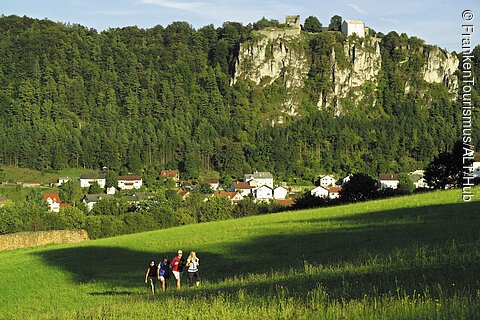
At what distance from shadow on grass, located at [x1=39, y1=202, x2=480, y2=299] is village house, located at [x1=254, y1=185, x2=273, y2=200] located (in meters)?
97.0

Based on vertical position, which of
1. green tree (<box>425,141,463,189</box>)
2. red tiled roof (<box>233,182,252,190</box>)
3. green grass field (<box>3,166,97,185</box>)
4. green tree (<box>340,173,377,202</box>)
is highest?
green tree (<box>425,141,463,189</box>)

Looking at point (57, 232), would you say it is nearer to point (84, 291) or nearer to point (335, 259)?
point (84, 291)

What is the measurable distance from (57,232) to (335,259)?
38471mm

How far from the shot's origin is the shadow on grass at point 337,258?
1402cm

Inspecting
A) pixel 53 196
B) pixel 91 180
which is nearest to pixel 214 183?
pixel 91 180

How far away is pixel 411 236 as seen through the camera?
84.5 ft

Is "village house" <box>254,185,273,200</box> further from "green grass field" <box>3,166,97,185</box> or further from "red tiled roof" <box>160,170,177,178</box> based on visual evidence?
"green grass field" <box>3,166,97,185</box>

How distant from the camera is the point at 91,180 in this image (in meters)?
149

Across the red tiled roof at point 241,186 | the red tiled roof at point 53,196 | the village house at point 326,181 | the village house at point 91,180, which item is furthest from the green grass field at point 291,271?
the village house at point 326,181

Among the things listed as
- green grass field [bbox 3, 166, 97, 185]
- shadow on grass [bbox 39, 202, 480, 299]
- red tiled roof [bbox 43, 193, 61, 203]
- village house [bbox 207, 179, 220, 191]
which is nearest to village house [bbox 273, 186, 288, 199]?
village house [bbox 207, 179, 220, 191]

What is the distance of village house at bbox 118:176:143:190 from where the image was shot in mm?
149812

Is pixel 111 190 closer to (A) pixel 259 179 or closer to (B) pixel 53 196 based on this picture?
(B) pixel 53 196

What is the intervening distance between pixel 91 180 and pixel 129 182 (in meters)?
9.48

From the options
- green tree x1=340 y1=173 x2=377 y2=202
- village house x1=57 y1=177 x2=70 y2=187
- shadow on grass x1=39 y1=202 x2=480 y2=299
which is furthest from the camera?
village house x1=57 y1=177 x2=70 y2=187
